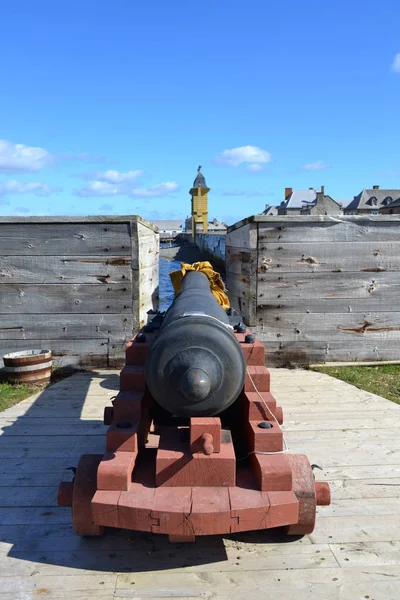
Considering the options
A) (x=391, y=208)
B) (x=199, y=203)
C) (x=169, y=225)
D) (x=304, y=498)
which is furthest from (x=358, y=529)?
(x=169, y=225)

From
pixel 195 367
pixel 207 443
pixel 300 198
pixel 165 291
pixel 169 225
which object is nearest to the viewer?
pixel 195 367

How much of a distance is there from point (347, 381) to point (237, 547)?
3.41 m

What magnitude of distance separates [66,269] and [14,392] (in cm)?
152

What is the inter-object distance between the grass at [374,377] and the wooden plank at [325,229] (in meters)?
1.51

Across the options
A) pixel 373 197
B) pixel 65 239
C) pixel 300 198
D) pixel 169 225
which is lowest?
pixel 65 239

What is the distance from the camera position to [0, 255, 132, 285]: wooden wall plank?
6.02 metres

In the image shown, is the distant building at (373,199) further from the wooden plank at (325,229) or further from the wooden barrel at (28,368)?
the wooden barrel at (28,368)

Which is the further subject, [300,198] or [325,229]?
[300,198]

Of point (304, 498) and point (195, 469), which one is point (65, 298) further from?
point (304, 498)

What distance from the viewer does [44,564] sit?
249 cm

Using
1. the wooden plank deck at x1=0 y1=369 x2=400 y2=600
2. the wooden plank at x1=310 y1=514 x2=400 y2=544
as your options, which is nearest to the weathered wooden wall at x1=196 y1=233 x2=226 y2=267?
the wooden plank deck at x1=0 y1=369 x2=400 y2=600

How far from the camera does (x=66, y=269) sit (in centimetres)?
607

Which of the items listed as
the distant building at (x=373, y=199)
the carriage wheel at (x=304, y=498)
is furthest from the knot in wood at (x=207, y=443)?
the distant building at (x=373, y=199)

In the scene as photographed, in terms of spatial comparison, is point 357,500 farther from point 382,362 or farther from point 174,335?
point 382,362
